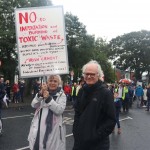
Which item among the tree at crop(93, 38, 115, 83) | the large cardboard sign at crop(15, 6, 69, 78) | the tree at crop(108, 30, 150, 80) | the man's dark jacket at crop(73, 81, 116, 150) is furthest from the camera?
the tree at crop(108, 30, 150, 80)

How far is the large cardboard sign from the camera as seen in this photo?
5535mm

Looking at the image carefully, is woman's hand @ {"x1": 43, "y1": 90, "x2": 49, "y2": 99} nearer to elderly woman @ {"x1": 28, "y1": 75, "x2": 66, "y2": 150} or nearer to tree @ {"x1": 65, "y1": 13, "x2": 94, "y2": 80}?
elderly woman @ {"x1": 28, "y1": 75, "x2": 66, "y2": 150}

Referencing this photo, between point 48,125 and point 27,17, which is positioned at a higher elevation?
point 27,17

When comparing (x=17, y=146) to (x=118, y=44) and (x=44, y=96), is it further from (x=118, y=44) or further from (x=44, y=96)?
(x=118, y=44)

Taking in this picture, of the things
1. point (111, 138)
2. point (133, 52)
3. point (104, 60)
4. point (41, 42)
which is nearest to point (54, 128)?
point (41, 42)

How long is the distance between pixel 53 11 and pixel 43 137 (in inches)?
77.1

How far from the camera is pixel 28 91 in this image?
38219 mm

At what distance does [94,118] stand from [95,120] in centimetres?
2

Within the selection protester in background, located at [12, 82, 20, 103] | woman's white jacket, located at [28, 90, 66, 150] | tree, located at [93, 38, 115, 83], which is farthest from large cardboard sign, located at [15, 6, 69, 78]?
tree, located at [93, 38, 115, 83]

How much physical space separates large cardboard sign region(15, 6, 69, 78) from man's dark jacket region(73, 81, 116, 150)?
4.92 ft

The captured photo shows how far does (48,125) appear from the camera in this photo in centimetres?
488

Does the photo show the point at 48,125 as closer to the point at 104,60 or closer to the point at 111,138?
the point at 111,138

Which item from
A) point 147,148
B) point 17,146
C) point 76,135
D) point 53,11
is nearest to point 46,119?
point 76,135

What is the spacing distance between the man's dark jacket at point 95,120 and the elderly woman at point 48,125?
0.80 metres
